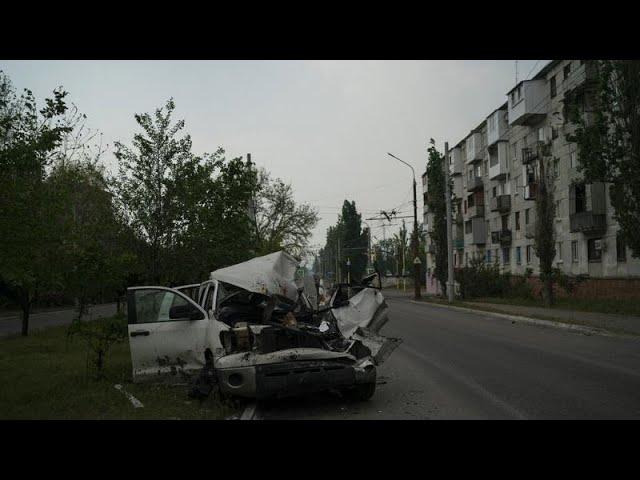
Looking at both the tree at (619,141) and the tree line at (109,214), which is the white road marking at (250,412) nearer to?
the tree line at (109,214)

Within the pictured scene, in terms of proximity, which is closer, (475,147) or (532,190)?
(532,190)

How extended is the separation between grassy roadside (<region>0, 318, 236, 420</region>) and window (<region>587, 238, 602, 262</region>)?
91.6 ft

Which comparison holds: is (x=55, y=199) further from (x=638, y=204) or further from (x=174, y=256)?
(x=638, y=204)

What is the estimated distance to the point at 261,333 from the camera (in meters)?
7.73

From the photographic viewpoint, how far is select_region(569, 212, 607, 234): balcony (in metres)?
32.8

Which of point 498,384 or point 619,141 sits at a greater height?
point 619,141

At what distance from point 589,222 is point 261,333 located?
2957 cm

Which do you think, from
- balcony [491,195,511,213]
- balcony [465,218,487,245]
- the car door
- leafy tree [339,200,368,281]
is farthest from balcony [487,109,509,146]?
leafy tree [339,200,368,281]

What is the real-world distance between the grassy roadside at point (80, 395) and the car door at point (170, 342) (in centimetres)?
34

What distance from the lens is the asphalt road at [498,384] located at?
7.04 m

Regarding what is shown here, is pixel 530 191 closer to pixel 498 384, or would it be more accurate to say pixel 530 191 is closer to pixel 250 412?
pixel 498 384

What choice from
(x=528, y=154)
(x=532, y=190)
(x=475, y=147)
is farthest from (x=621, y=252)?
(x=475, y=147)

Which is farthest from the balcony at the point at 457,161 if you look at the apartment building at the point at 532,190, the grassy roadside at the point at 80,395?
the grassy roadside at the point at 80,395
